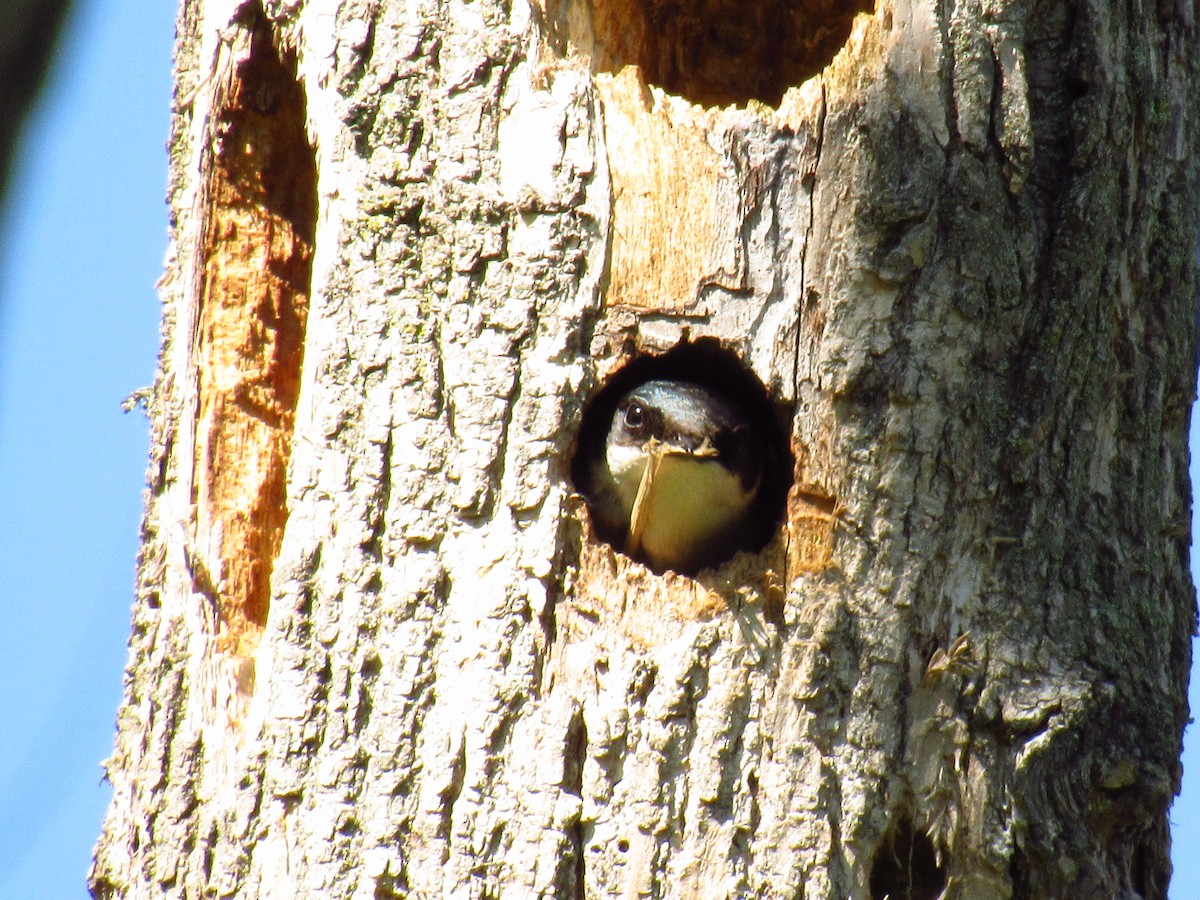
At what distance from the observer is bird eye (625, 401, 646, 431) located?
3340mm

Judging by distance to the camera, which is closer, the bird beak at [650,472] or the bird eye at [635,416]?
the bird beak at [650,472]

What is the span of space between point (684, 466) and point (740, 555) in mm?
646

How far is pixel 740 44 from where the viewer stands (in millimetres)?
3969

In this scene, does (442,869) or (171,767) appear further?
(171,767)

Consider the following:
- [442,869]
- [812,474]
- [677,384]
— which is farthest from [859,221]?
[442,869]

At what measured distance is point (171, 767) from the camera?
2754mm

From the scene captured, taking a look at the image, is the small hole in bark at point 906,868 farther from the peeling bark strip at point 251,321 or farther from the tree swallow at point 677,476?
the peeling bark strip at point 251,321

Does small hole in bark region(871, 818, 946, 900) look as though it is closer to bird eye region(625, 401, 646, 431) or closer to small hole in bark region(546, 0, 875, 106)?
bird eye region(625, 401, 646, 431)

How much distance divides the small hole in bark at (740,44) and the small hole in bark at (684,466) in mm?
727

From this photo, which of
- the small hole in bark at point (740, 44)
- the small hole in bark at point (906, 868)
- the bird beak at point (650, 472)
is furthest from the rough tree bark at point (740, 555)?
the small hole in bark at point (740, 44)

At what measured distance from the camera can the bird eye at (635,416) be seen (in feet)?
11.0

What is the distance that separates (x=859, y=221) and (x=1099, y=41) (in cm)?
63

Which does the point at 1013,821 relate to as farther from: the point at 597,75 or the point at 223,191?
the point at 223,191

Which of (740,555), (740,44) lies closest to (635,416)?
(740,555)
